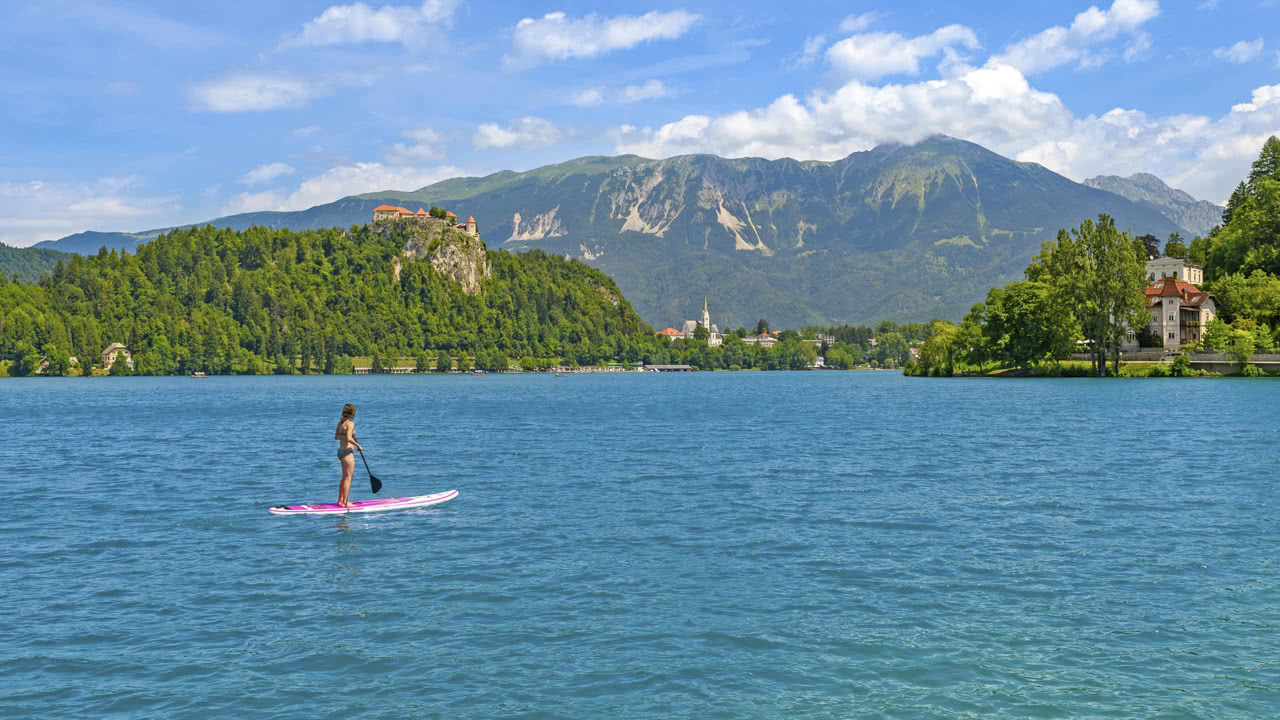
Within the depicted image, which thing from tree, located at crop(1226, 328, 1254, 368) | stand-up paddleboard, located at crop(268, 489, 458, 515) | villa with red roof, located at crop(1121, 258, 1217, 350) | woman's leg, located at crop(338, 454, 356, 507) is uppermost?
villa with red roof, located at crop(1121, 258, 1217, 350)

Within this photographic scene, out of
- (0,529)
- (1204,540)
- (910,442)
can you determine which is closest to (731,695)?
(1204,540)

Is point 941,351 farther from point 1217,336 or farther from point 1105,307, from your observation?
point 1217,336

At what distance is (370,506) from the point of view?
116 feet

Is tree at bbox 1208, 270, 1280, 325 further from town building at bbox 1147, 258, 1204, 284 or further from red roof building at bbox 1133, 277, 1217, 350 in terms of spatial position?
town building at bbox 1147, 258, 1204, 284

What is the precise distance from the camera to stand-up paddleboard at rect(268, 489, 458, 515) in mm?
34125

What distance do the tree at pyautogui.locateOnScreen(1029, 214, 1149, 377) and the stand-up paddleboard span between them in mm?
133553

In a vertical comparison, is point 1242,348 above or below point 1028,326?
below

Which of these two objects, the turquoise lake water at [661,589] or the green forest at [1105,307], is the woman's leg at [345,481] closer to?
the turquoise lake water at [661,589]

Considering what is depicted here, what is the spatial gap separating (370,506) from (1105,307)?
5503 inches

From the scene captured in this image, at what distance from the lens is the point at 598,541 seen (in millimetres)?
28922

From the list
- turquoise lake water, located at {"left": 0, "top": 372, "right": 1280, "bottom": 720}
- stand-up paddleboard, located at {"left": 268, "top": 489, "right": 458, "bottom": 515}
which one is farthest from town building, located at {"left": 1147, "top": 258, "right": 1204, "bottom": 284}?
stand-up paddleboard, located at {"left": 268, "top": 489, "right": 458, "bottom": 515}

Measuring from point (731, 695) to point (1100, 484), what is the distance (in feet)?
94.6

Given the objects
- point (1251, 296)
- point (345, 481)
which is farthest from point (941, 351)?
point (345, 481)

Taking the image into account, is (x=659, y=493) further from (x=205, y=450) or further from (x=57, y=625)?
(x=205, y=450)
